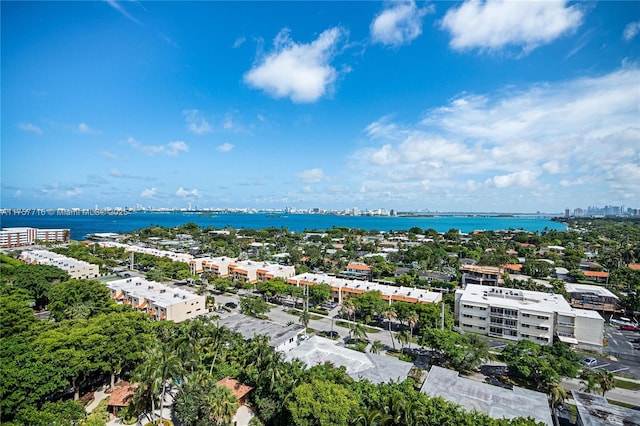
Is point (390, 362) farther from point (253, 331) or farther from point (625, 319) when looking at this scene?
point (625, 319)

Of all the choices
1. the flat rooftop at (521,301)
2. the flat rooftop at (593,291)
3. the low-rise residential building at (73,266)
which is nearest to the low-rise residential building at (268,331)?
the flat rooftop at (521,301)

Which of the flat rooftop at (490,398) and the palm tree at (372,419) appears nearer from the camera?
the palm tree at (372,419)

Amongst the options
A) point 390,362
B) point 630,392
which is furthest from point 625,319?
point 390,362

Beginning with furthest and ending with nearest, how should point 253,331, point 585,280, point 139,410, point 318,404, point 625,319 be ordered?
point 585,280 → point 625,319 → point 253,331 → point 139,410 → point 318,404

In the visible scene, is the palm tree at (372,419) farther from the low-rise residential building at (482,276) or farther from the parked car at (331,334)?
the low-rise residential building at (482,276)

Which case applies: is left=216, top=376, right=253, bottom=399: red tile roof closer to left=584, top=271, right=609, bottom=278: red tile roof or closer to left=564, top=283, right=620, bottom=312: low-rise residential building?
left=564, top=283, right=620, bottom=312: low-rise residential building
